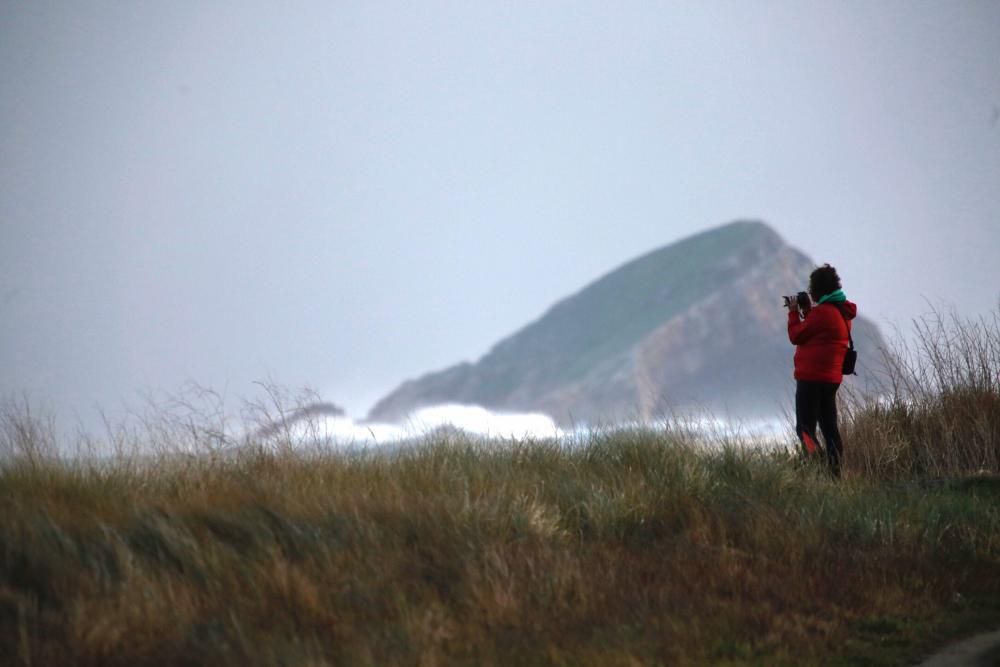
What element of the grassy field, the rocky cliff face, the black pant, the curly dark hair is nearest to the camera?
the curly dark hair

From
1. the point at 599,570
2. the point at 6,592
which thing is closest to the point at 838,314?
the point at 599,570

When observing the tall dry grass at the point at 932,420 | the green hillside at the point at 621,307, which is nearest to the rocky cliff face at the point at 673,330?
the green hillside at the point at 621,307

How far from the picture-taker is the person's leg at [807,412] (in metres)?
9.09

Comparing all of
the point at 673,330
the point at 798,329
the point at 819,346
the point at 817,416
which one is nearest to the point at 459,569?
the point at 798,329

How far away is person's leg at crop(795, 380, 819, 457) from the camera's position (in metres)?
9.09

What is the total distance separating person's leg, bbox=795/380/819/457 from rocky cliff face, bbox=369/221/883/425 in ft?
99.9

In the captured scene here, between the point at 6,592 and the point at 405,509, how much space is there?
2.24 metres

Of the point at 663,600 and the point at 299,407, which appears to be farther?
the point at 299,407

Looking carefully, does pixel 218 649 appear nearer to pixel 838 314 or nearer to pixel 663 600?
pixel 663 600

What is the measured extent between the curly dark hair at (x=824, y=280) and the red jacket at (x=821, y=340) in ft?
0.58

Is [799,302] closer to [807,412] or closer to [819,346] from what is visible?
[819,346]

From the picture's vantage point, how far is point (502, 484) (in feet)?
22.3

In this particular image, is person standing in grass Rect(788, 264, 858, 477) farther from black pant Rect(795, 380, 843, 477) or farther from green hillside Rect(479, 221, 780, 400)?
green hillside Rect(479, 221, 780, 400)

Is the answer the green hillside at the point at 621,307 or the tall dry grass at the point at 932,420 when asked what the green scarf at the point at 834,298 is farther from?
the green hillside at the point at 621,307
